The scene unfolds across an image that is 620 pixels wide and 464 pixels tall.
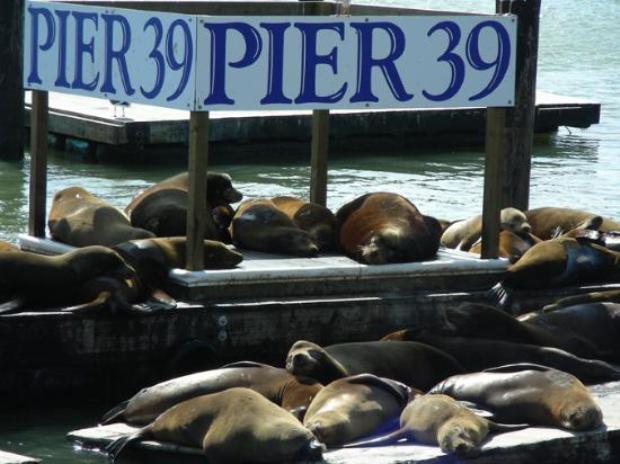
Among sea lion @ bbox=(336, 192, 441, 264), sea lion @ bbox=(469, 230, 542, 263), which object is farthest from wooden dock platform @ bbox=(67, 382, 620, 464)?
sea lion @ bbox=(469, 230, 542, 263)

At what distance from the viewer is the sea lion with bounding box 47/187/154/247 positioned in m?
8.38

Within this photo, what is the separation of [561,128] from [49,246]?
1151cm

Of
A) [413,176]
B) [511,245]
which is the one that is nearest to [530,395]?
[511,245]

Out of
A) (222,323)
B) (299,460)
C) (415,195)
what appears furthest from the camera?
(415,195)

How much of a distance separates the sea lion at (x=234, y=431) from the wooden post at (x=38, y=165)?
2626 mm

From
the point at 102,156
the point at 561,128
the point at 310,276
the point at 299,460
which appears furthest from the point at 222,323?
the point at 561,128

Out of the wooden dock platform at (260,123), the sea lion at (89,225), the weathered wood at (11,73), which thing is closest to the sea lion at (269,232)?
the sea lion at (89,225)

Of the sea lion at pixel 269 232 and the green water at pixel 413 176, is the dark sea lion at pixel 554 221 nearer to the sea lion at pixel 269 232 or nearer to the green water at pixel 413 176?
the sea lion at pixel 269 232

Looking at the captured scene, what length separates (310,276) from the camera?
8125 millimetres

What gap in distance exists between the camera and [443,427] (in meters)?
6.14

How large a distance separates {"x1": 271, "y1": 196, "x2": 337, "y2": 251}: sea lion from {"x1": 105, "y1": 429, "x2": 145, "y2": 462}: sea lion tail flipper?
2.56 meters

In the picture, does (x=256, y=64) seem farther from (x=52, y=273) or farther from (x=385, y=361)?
(x=385, y=361)

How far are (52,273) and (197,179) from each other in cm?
81

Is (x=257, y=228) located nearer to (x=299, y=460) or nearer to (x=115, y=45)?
(x=115, y=45)
